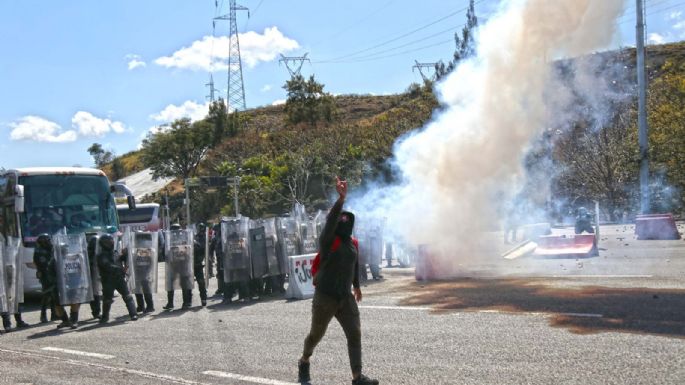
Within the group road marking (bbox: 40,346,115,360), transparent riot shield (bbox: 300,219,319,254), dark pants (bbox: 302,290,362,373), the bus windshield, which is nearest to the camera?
dark pants (bbox: 302,290,362,373)

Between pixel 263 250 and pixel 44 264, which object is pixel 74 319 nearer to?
pixel 44 264

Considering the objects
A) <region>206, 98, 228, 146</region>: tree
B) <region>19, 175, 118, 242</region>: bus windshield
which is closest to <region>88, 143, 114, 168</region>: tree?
<region>206, 98, 228, 146</region>: tree

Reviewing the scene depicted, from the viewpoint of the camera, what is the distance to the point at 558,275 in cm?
1509

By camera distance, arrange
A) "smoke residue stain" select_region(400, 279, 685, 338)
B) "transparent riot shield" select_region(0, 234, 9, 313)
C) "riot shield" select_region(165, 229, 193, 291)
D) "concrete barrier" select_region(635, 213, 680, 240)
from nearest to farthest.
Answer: "smoke residue stain" select_region(400, 279, 685, 338) < "transparent riot shield" select_region(0, 234, 9, 313) < "riot shield" select_region(165, 229, 193, 291) < "concrete barrier" select_region(635, 213, 680, 240)

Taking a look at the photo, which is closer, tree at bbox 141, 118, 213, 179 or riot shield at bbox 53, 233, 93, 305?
riot shield at bbox 53, 233, 93, 305

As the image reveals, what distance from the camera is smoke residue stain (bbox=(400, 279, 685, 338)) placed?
8999 millimetres

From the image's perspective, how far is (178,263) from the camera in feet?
45.8

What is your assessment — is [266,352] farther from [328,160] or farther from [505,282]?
[328,160]

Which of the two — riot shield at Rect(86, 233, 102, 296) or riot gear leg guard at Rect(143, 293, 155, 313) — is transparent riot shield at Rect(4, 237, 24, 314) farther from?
riot gear leg guard at Rect(143, 293, 155, 313)

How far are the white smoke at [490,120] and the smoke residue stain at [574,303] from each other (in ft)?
9.51

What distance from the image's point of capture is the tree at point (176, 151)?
6625 cm

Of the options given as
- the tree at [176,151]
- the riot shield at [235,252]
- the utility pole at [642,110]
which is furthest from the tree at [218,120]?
the riot shield at [235,252]

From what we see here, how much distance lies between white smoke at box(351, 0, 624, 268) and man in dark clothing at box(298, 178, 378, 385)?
380 inches

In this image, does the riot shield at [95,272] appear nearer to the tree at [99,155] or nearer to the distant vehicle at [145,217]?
the distant vehicle at [145,217]
